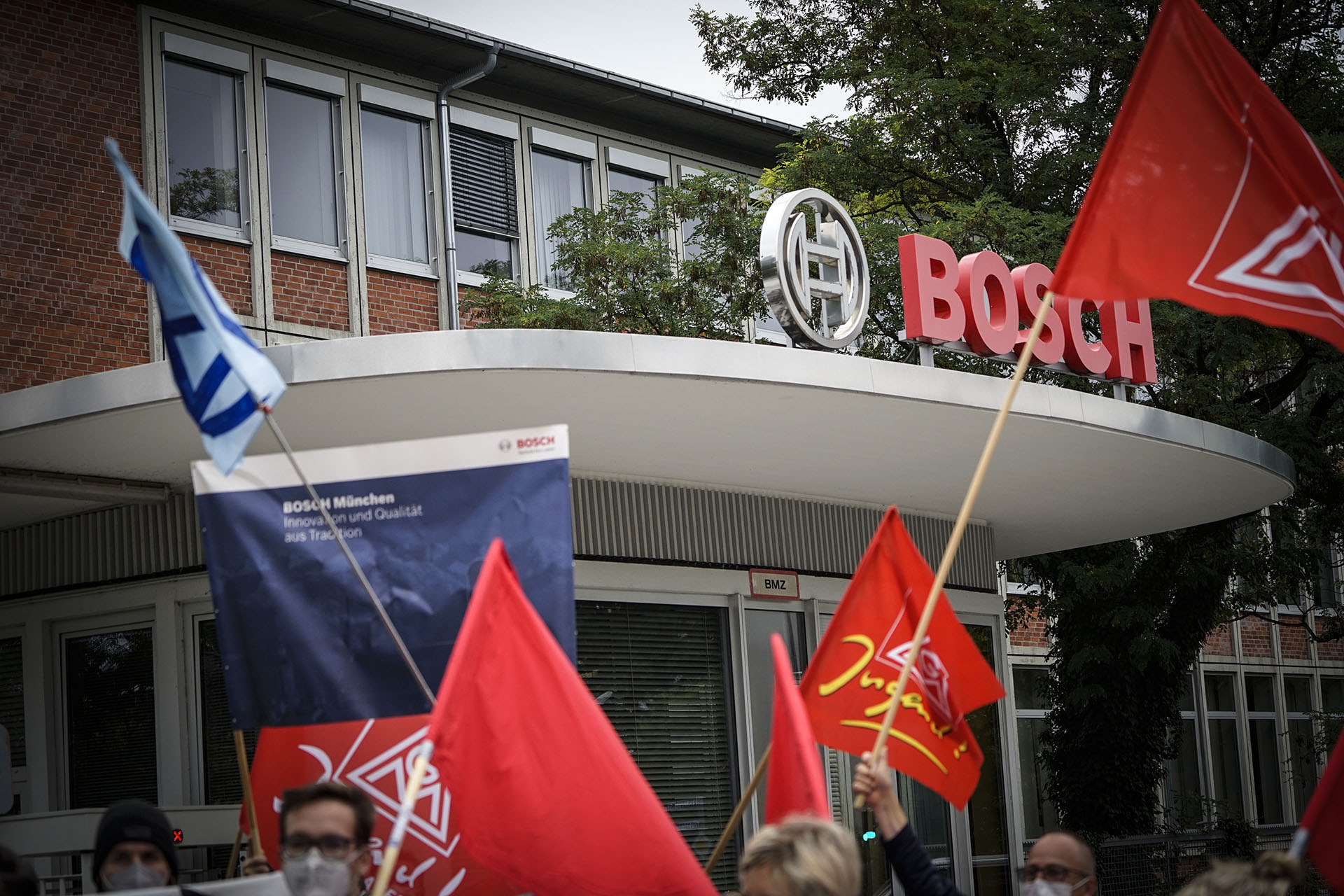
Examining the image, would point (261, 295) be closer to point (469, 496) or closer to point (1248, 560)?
point (1248, 560)

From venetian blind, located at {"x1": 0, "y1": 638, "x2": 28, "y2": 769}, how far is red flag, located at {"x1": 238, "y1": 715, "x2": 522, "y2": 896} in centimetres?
540

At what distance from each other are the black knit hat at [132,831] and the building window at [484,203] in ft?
47.1

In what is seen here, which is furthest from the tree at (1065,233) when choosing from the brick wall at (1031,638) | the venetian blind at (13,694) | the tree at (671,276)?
the venetian blind at (13,694)

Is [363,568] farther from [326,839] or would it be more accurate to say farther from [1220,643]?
[1220,643]

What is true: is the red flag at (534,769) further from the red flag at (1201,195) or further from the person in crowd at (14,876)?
the red flag at (1201,195)

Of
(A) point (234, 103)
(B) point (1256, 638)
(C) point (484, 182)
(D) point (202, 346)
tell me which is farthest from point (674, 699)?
(B) point (1256, 638)

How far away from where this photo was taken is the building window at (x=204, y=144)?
17.4m

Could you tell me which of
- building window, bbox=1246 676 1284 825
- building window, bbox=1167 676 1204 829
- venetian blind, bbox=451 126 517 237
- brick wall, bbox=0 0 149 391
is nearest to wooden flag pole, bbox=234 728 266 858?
brick wall, bbox=0 0 149 391

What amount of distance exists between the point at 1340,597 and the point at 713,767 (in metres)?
23.3

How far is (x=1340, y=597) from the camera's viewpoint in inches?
1271

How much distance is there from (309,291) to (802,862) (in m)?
15.1

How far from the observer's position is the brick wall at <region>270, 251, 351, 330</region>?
1802 centimetres

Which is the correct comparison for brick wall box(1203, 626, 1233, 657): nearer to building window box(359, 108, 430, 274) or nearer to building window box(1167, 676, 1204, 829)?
building window box(1167, 676, 1204, 829)

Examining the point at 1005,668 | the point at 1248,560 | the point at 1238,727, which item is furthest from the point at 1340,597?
the point at 1005,668
